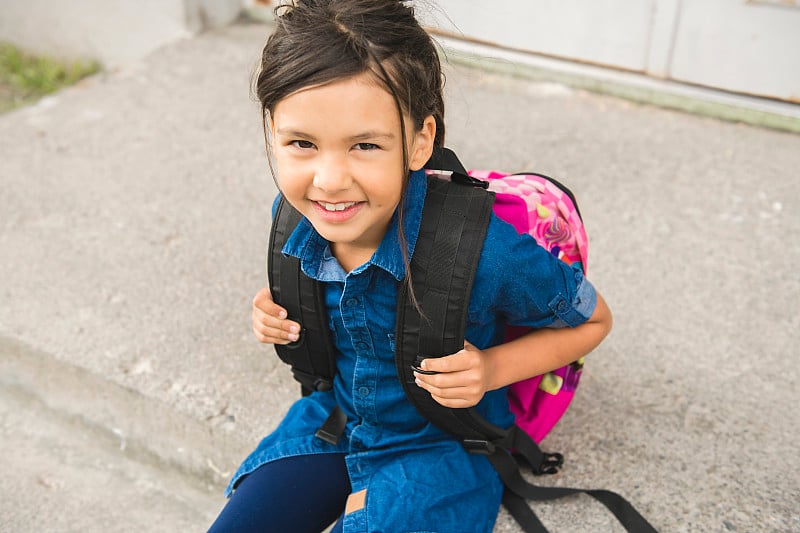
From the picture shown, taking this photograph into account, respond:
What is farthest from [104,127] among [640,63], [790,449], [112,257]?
[790,449]

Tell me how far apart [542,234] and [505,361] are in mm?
254

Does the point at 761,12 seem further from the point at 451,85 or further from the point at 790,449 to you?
the point at 790,449

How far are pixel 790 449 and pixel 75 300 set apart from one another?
1.88 metres

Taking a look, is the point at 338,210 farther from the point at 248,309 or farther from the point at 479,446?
the point at 248,309

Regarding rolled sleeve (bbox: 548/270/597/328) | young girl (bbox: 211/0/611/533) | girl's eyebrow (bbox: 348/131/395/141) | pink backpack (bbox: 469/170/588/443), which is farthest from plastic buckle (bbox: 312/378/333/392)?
girl's eyebrow (bbox: 348/131/395/141)

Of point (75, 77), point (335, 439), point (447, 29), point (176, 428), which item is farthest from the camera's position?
point (75, 77)

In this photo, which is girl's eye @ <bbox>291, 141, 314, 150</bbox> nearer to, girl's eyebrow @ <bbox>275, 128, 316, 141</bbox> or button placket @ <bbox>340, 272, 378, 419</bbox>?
girl's eyebrow @ <bbox>275, 128, 316, 141</bbox>

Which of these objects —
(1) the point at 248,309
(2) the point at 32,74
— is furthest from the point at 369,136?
(2) the point at 32,74

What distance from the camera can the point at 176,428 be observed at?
2.16m

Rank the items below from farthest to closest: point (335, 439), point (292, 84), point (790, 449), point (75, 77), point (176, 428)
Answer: point (75, 77) → point (176, 428) → point (790, 449) → point (335, 439) → point (292, 84)

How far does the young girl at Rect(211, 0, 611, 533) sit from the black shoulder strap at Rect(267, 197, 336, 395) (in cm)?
2

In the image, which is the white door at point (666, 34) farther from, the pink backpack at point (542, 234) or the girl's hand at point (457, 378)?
the girl's hand at point (457, 378)

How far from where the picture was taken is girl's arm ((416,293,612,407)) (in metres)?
1.49

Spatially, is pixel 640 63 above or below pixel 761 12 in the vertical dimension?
below
